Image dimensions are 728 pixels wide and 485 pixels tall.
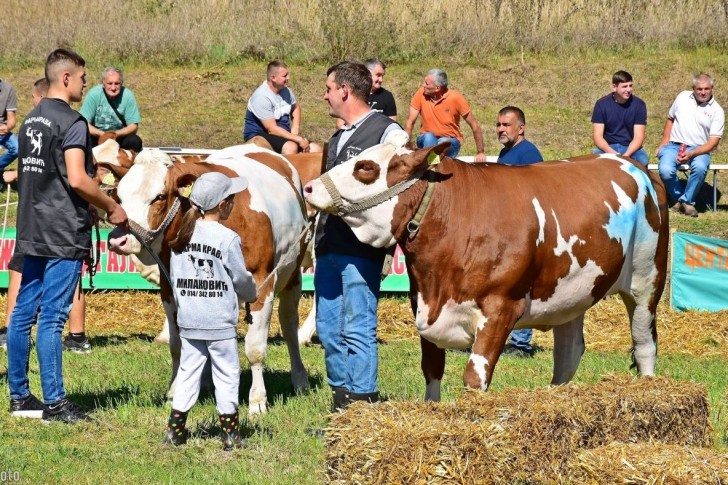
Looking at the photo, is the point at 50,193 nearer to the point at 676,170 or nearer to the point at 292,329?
the point at 292,329

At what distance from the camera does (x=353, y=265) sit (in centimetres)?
698

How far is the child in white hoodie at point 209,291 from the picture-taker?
656 cm

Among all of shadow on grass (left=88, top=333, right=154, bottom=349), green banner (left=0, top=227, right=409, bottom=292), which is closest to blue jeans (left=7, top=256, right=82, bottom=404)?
shadow on grass (left=88, top=333, right=154, bottom=349)

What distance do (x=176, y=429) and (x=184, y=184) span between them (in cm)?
175

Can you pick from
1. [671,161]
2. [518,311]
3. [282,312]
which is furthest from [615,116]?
[518,311]

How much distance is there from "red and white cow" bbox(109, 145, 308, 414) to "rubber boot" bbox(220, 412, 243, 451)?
1.27 metres

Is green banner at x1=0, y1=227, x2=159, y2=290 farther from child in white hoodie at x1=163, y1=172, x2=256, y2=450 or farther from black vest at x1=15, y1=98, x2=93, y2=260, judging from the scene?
child in white hoodie at x1=163, y1=172, x2=256, y2=450

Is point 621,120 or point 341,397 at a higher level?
point 621,120

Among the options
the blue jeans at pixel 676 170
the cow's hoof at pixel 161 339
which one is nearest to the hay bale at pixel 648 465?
the cow's hoof at pixel 161 339

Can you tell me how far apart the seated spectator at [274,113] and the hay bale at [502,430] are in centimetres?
643

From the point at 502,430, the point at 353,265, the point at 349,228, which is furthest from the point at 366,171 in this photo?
the point at 502,430

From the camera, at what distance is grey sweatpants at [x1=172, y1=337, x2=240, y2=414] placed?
664 cm

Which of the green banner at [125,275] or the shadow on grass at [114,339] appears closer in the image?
the shadow on grass at [114,339]

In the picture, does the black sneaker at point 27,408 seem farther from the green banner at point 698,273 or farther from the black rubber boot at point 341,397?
the green banner at point 698,273
